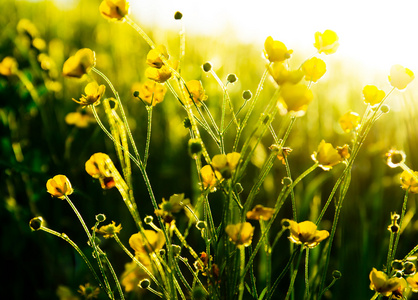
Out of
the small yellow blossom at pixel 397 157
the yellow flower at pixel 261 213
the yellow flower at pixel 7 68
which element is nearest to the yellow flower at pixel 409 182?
the small yellow blossom at pixel 397 157

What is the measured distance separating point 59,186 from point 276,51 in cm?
40

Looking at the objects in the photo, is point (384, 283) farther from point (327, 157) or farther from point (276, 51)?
point (276, 51)

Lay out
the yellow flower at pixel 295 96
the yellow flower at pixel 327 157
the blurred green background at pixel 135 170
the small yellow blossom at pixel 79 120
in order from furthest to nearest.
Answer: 1. the small yellow blossom at pixel 79 120
2. the blurred green background at pixel 135 170
3. the yellow flower at pixel 327 157
4. the yellow flower at pixel 295 96

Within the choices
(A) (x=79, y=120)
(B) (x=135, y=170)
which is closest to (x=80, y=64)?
(A) (x=79, y=120)

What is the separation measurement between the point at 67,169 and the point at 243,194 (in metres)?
0.65

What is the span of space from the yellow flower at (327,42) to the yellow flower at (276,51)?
117 millimetres

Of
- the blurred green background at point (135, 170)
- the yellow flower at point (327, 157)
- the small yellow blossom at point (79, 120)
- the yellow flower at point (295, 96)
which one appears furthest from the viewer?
the small yellow blossom at point (79, 120)

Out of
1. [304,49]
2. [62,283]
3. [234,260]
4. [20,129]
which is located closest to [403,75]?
[234,260]

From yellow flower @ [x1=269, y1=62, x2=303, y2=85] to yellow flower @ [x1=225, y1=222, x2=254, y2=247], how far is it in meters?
0.19

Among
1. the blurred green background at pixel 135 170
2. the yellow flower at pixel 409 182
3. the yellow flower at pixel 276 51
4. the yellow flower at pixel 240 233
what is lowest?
the blurred green background at pixel 135 170

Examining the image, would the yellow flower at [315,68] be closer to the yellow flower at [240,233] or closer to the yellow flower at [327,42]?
the yellow flower at [327,42]

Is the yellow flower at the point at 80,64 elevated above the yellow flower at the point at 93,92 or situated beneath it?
elevated above

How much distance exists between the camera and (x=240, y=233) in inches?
23.1

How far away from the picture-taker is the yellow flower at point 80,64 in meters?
0.68
